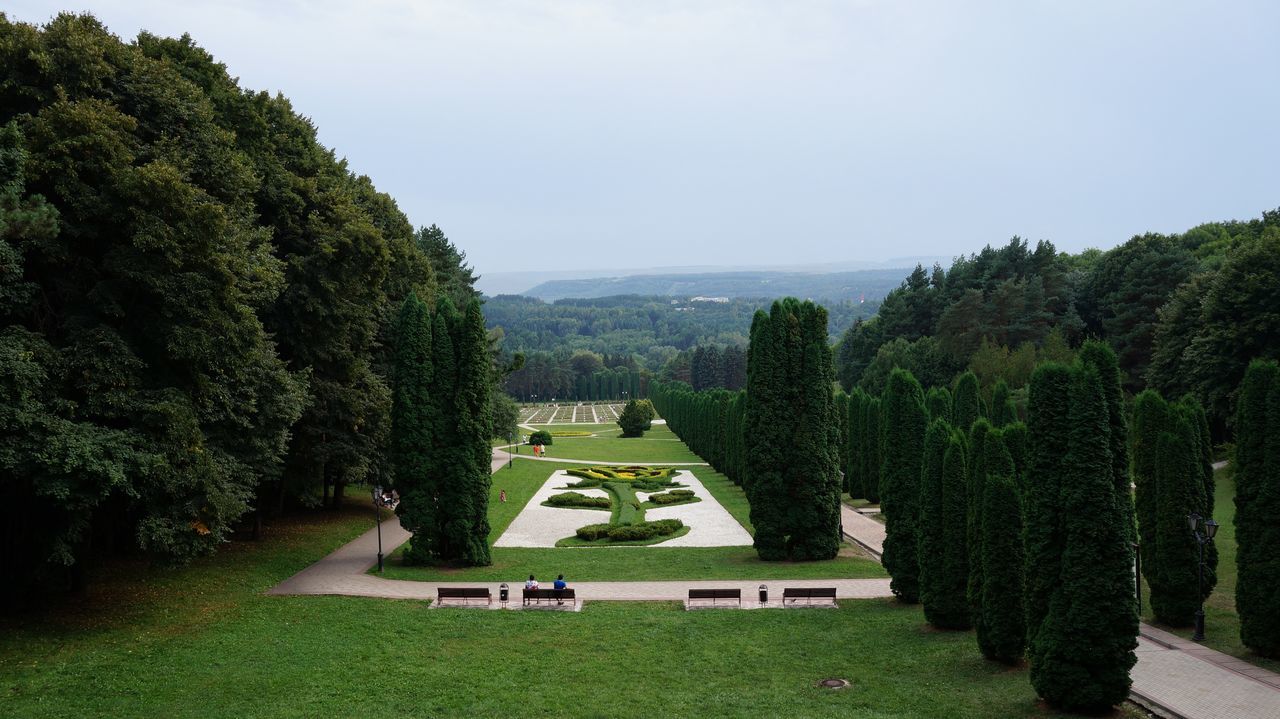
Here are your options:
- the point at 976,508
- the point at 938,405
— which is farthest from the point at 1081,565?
the point at 938,405

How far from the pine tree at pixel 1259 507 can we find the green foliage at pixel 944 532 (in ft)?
16.3

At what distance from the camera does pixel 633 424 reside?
92.2 metres

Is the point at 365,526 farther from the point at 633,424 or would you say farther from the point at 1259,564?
the point at 633,424

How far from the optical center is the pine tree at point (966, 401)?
37469 millimetres

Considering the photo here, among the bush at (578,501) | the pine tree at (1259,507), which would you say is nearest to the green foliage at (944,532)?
the pine tree at (1259,507)

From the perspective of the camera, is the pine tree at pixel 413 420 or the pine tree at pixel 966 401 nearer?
the pine tree at pixel 413 420

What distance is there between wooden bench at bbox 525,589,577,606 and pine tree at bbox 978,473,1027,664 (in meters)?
10.1

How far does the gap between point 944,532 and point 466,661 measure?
33.4ft

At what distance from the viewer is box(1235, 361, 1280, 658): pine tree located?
56.7 feet

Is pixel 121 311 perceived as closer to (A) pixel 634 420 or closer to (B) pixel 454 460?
(B) pixel 454 460

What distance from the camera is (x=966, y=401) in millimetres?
37750

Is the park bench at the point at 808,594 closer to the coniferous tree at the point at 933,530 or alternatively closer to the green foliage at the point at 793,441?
the coniferous tree at the point at 933,530

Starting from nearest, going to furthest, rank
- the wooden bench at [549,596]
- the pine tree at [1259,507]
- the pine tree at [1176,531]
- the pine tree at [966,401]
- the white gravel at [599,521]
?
the pine tree at [1259,507]
the pine tree at [1176,531]
the wooden bench at [549,596]
the white gravel at [599,521]
the pine tree at [966,401]

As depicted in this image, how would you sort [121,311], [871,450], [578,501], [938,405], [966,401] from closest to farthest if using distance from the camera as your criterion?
[121,311], [938,405], [966,401], [871,450], [578,501]
